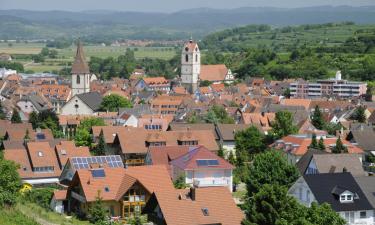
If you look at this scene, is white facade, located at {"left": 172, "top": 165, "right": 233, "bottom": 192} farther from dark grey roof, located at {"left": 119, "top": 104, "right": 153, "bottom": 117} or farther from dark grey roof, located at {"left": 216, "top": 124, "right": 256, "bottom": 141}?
dark grey roof, located at {"left": 119, "top": 104, "right": 153, "bottom": 117}

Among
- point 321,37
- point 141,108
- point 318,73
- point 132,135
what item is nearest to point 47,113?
point 141,108

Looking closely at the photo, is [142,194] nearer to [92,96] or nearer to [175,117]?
[175,117]

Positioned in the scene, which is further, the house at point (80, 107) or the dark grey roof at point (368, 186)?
the house at point (80, 107)

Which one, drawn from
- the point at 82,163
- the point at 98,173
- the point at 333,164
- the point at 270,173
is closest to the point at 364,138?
the point at 333,164

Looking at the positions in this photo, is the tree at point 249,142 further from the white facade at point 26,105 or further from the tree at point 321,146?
the white facade at point 26,105

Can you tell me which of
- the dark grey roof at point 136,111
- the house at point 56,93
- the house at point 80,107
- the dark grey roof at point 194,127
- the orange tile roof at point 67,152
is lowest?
the house at point 56,93

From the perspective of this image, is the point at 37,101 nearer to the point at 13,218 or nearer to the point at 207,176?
the point at 207,176

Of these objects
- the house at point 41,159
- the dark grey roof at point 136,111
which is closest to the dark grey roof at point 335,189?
the house at point 41,159
